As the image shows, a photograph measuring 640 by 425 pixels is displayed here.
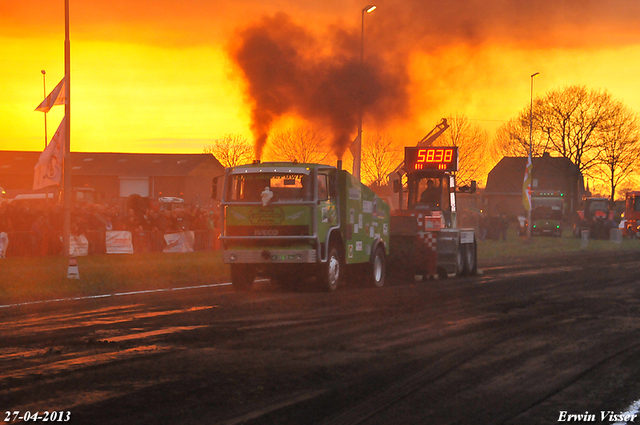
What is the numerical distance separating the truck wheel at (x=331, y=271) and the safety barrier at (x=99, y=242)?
12083mm

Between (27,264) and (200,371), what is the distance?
1584 cm

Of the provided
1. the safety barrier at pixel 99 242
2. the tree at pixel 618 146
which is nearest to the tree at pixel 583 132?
the tree at pixel 618 146

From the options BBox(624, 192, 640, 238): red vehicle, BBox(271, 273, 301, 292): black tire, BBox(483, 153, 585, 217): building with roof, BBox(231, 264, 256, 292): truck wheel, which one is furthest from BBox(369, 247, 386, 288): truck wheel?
BBox(483, 153, 585, 217): building with roof

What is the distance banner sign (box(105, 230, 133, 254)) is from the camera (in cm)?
2659

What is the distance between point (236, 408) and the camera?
624 centimetres

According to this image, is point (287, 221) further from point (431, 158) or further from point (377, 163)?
point (377, 163)

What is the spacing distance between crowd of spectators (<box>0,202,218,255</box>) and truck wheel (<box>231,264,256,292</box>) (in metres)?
10.5

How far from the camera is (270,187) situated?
631 inches

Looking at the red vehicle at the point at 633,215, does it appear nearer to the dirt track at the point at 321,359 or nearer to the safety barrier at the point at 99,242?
the safety barrier at the point at 99,242

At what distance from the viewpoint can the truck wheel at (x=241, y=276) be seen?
54.9ft

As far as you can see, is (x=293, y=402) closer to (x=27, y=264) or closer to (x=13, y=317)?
(x=13, y=317)

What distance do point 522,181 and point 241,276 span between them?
272 feet

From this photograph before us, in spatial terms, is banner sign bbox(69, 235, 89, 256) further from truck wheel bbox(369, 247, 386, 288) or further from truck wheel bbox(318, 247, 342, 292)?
truck wheel bbox(318, 247, 342, 292)

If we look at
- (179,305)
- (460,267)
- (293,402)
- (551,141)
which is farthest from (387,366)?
(551,141)
